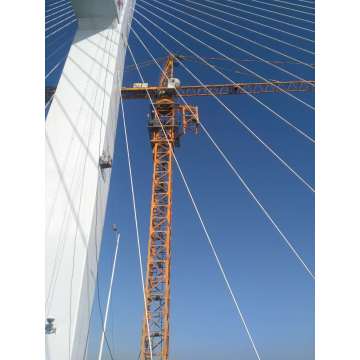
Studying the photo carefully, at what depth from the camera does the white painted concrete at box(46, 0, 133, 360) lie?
261cm

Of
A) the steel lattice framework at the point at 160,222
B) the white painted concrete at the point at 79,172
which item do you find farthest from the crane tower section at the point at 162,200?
the white painted concrete at the point at 79,172

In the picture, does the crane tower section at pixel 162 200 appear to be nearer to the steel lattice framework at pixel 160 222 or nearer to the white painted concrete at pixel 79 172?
the steel lattice framework at pixel 160 222

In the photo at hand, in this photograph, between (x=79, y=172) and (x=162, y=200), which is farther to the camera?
(x=162, y=200)

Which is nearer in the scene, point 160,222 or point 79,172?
point 79,172

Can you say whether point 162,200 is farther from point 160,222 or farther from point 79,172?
point 79,172

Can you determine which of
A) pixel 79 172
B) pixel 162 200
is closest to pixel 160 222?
pixel 162 200

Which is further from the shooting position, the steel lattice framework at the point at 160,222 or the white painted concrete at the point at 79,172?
the steel lattice framework at the point at 160,222

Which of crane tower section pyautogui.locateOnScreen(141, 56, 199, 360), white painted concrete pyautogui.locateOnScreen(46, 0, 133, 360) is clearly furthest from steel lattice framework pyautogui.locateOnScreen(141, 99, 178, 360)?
white painted concrete pyautogui.locateOnScreen(46, 0, 133, 360)

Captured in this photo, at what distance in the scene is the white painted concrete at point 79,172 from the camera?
8.55 feet

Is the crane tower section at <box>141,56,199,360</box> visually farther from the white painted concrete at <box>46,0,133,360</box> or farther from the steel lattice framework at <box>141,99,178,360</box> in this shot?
the white painted concrete at <box>46,0,133,360</box>

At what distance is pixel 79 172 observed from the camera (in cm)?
307
